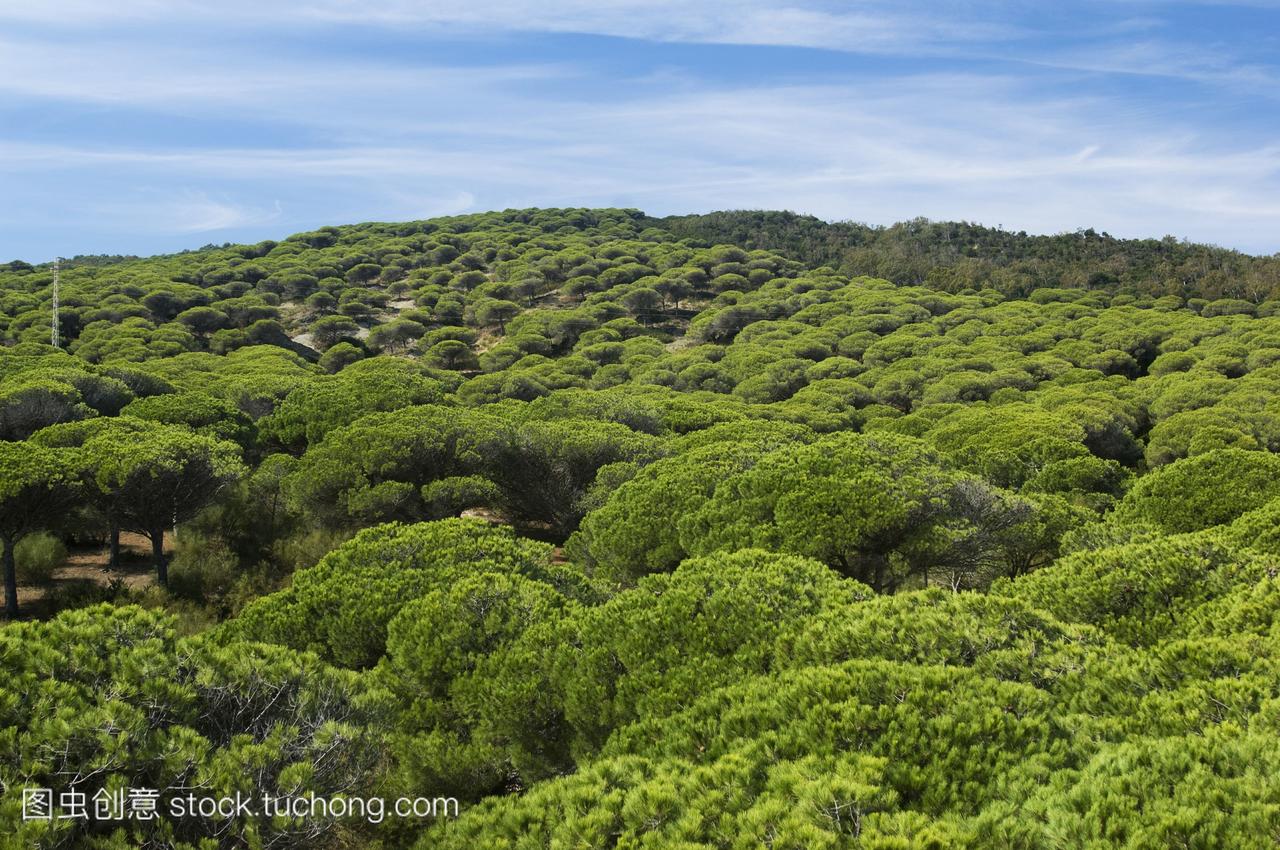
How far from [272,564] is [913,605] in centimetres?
1546

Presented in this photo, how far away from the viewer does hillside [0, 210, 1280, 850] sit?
4.61 m

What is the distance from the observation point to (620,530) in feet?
46.3

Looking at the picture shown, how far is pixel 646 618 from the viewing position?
25.9 feet

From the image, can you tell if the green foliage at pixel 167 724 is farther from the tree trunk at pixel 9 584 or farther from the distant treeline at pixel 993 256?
the distant treeline at pixel 993 256

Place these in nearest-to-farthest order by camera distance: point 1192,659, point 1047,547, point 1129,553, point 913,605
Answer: point 1192,659, point 913,605, point 1129,553, point 1047,547

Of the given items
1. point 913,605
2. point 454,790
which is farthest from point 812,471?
point 454,790

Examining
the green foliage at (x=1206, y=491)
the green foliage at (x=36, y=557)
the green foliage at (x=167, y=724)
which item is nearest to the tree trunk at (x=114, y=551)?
the green foliage at (x=36, y=557)

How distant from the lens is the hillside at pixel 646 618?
4609mm

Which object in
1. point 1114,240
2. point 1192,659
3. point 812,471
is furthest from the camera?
point 1114,240

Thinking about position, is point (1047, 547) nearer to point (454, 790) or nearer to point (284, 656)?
point (454, 790)

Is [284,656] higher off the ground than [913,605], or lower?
lower

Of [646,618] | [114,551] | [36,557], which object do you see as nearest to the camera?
[646,618]

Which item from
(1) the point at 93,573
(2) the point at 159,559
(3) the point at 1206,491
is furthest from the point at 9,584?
(3) the point at 1206,491

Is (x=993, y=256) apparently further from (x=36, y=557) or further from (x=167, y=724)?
(x=167, y=724)
